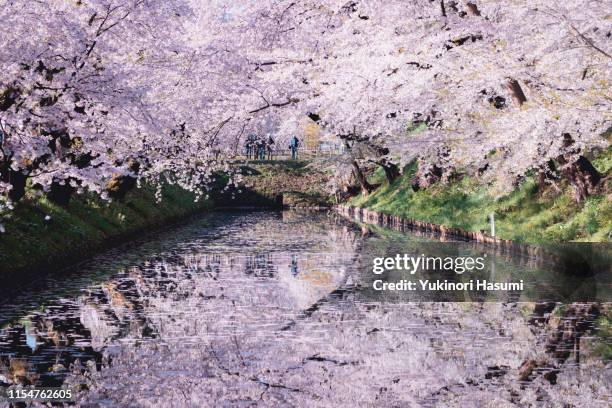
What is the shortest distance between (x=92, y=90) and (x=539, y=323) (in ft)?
42.3

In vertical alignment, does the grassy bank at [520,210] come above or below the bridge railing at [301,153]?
below

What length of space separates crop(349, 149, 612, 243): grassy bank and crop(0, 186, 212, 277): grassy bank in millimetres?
12765

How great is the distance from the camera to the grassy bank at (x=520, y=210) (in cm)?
2520

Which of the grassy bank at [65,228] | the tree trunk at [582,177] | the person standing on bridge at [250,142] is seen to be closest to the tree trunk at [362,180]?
the person standing on bridge at [250,142]

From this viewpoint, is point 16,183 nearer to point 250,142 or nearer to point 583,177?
point 583,177

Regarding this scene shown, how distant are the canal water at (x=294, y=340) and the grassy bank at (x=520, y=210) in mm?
2200

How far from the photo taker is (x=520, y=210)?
31.8m

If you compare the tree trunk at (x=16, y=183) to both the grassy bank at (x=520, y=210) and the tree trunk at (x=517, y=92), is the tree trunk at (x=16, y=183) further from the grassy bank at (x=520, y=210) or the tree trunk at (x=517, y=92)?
the grassy bank at (x=520, y=210)

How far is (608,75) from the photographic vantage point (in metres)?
19.1

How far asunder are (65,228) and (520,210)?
14988mm

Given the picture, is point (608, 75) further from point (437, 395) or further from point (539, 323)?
point (437, 395)

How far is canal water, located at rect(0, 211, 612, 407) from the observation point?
32.9 ft

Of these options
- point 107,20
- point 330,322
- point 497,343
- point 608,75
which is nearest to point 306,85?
point 107,20

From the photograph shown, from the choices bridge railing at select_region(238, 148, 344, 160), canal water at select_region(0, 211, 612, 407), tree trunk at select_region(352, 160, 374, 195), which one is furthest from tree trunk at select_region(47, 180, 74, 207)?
bridge railing at select_region(238, 148, 344, 160)
